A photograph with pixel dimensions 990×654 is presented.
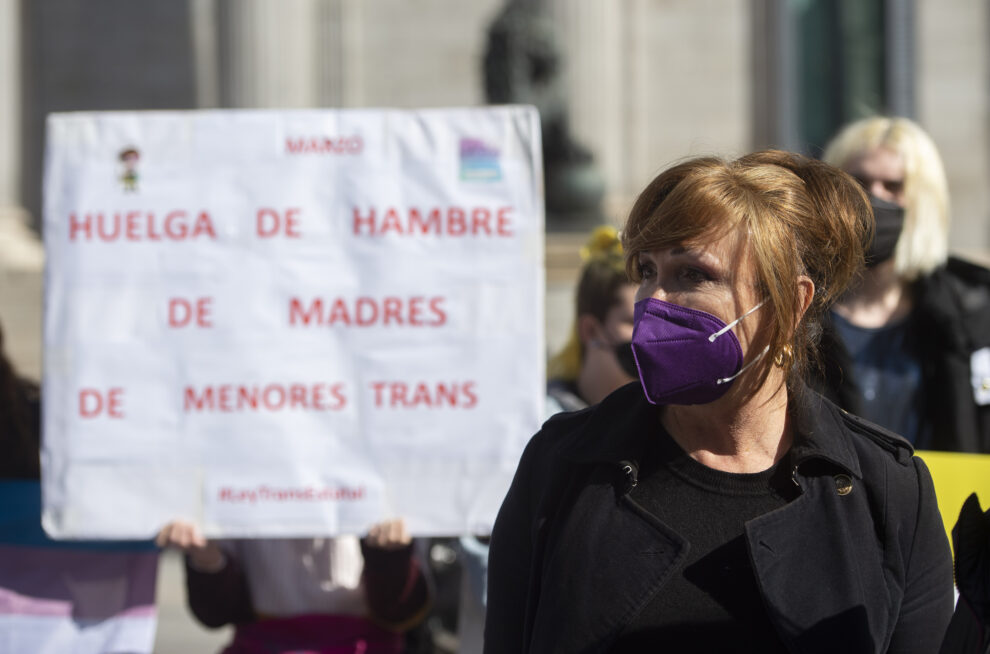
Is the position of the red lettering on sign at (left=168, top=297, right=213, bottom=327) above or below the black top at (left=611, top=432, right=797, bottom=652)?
above

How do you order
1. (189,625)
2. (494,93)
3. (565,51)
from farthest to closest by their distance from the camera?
(565,51) < (494,93) < (189,625)

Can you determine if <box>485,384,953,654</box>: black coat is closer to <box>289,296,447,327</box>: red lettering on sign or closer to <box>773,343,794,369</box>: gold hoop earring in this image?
<box>773,343,794,369</box>: gold hoop earring

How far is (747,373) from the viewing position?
6.63ft

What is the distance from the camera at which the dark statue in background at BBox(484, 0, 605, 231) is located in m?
9.37

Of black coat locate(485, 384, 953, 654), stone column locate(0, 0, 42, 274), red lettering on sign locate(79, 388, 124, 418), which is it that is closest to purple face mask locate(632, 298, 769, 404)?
black coat locate(485, 384, 953, 654)

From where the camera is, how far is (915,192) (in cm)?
338

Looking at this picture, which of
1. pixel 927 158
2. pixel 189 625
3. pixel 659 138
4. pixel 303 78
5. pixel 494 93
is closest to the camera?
pixel 927 158

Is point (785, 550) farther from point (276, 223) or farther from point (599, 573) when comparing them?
point (276, 223)

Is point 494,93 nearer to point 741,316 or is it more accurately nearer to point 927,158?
point 927,158

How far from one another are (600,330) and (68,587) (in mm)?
1648

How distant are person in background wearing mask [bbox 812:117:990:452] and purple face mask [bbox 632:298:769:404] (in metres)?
1.09

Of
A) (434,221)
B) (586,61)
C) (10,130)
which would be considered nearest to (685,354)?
(434,221)

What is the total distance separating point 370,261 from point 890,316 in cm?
152

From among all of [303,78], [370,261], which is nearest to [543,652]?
[370,261]
